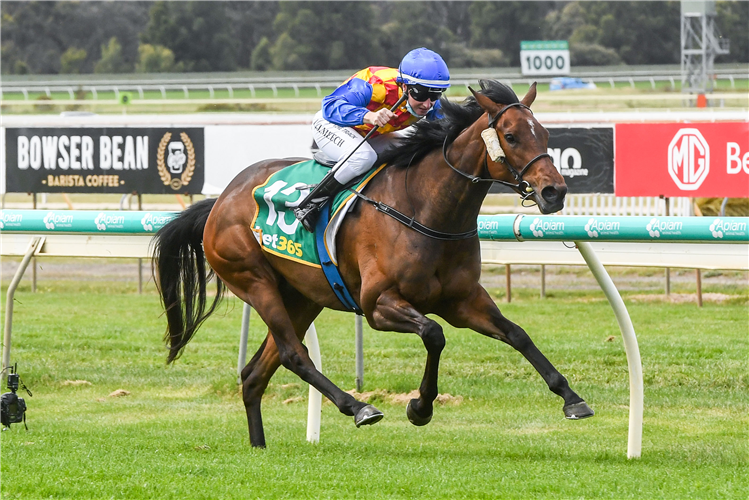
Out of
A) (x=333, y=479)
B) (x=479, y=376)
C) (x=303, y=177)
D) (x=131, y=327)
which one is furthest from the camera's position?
(x=131, y=327)

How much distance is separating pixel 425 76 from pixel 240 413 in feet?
8.85

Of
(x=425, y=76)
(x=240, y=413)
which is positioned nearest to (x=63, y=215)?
(x=240, y=413)

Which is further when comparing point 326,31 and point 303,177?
point 326,31

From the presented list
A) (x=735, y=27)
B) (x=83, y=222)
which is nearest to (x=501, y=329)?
(x=83, y=222)

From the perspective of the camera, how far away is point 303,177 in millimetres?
5273

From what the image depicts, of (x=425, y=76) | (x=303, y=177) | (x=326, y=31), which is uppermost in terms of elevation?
(x=425, y=76)

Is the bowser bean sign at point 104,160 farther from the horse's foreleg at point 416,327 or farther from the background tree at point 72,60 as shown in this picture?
the background tree at point 72,60

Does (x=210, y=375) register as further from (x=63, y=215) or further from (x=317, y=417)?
(x=317, y=417)

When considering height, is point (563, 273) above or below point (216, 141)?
below

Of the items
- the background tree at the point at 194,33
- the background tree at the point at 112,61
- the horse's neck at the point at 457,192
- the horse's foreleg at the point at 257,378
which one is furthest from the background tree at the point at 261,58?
the horse's neck at the point at 457,192

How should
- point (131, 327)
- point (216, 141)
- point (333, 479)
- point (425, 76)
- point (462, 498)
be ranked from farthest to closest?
1. point (216, 141)
2. point (131, 327)
3. point (425, 76)
4. point (333, 479)
5. point (462, 498)

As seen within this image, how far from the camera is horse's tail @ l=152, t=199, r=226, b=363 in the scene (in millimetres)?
6023

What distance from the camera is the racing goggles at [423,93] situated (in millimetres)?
4820

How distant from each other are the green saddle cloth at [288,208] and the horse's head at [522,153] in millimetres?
790
